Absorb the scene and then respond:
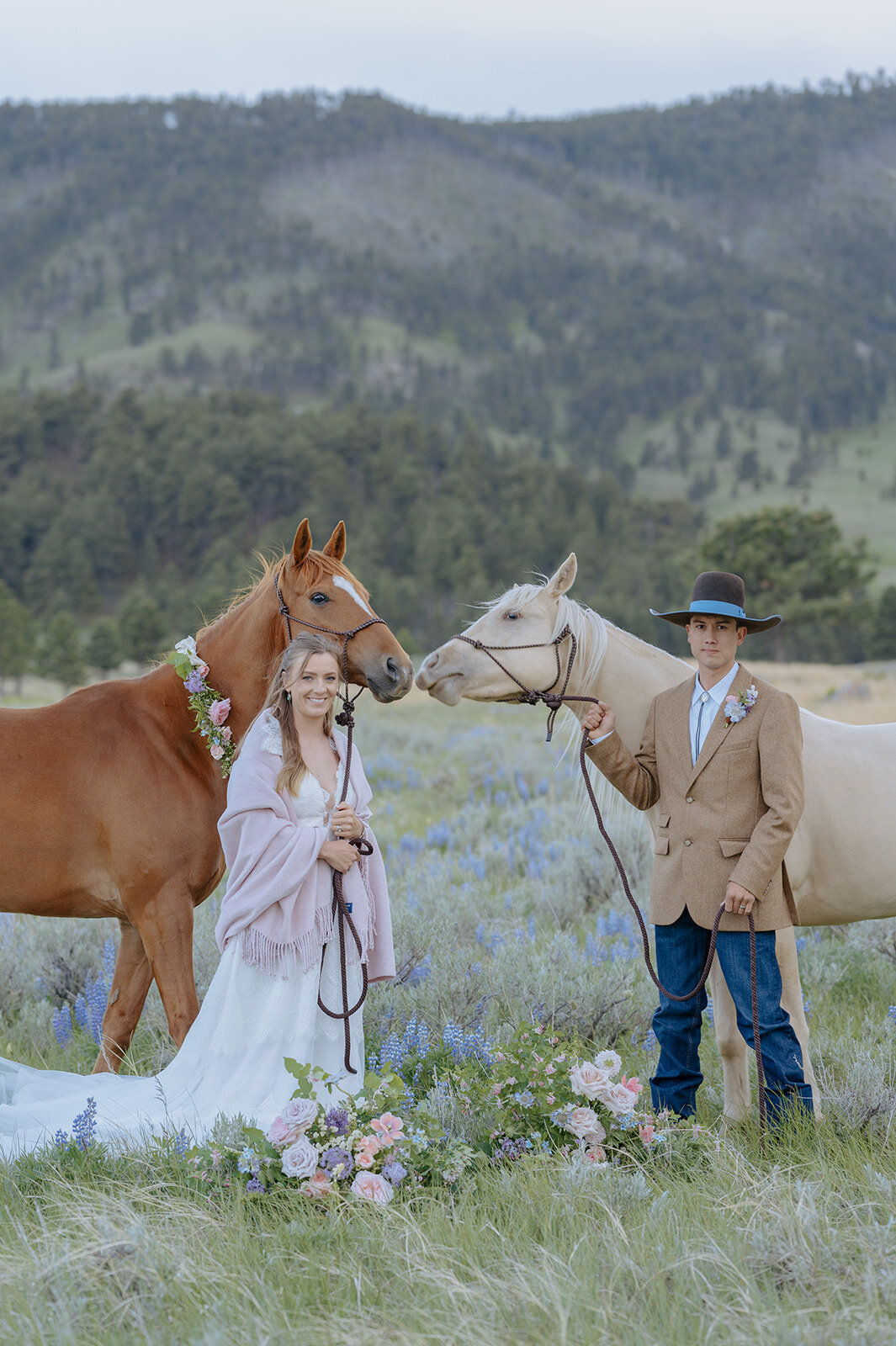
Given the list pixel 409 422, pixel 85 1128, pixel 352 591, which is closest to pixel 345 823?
pixel 352 591

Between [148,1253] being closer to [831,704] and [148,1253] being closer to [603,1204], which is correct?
[603,1204]

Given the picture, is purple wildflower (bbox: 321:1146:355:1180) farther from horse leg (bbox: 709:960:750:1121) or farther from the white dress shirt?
the white dress shirt

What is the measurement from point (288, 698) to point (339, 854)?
666mm

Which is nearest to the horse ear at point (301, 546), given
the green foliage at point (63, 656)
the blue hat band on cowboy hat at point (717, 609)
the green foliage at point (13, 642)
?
the blue hat band on cowboy hat at point (717, 609)

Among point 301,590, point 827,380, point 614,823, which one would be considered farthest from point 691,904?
point 827,380

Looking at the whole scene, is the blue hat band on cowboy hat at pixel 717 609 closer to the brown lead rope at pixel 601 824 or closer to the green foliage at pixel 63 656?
the brown lead rope at pixel 601 824

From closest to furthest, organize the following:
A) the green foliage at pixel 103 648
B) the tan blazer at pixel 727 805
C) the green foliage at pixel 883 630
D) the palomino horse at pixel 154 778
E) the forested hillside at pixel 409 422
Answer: the tan blazer at pixel 727 805 < the palomino horse at pixel 154 778 < the green foliage at pixel 103 648 < the green foliage at pixel 883 630 < the forested hillside at pixel 409 422

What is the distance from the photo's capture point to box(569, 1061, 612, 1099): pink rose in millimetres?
3596

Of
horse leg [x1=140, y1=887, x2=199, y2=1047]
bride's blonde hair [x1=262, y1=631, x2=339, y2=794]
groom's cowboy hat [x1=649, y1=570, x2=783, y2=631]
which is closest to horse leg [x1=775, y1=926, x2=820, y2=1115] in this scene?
groom's cowboy hat [x1=649, y1=570, x2=783, y2=631]

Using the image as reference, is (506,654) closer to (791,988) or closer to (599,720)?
(599,720)

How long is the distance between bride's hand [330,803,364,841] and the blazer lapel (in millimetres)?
1305

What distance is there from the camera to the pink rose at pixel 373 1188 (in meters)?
3.24

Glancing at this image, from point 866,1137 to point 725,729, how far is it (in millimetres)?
1680

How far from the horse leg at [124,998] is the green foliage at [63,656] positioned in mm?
43004
